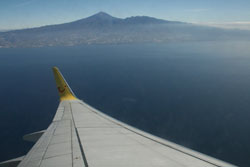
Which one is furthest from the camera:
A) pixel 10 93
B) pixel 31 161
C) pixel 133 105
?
→ pixel 10 93

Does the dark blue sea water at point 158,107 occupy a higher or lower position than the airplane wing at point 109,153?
lower

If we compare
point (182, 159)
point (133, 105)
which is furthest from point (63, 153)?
point (133, 105)

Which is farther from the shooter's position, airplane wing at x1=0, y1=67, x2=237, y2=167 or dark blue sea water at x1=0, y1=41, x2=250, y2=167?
dark blue sea water at x1=0, y1=41, x2=250, y2=167

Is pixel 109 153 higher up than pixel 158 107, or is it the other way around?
pixel 109 153

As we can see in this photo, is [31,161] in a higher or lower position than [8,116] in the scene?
higher

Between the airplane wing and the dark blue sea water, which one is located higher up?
the airplane wing

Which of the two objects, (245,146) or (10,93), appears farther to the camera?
(10,93)

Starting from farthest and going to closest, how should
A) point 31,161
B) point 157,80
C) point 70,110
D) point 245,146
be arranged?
point 157,80 < point 245,146 < point 70,110 < point 31,161

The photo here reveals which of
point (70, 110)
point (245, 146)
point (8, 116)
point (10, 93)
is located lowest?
point (245, 146)

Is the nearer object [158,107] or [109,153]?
[109,153]

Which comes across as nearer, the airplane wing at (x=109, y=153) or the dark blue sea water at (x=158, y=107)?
the airplane wing at (x=109, y=153)

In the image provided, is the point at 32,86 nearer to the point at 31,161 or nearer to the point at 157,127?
the point at 157,127
